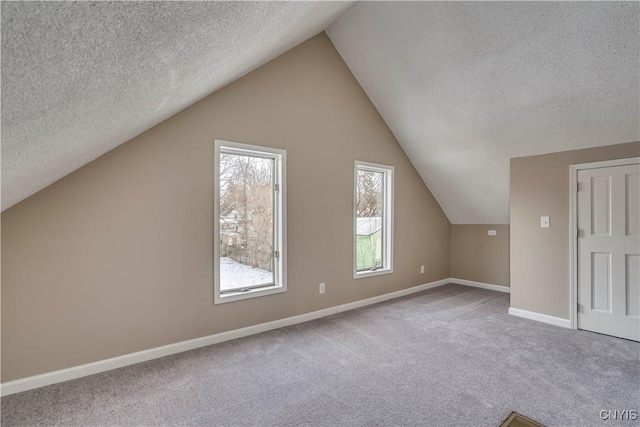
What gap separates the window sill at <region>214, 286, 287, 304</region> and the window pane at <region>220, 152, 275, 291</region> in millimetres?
90

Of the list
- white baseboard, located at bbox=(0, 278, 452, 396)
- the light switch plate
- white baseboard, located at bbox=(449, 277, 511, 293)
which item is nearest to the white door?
the light switch plate

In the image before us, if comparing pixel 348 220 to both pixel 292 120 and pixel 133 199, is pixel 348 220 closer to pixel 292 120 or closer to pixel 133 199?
pixel 292 120

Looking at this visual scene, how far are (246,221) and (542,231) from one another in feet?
11.3

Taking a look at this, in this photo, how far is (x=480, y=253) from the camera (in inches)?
209

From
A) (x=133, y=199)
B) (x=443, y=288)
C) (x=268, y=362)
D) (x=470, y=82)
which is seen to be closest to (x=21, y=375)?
(x=133, y=199)

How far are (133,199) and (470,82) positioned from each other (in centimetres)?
349

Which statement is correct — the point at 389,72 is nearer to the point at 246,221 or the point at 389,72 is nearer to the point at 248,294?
the point at 246,221

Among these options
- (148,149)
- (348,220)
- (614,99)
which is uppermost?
(614,99)

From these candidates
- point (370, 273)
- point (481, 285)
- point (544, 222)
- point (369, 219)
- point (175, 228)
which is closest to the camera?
point (175, 228)

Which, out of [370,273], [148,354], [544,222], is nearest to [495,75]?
[544,222]

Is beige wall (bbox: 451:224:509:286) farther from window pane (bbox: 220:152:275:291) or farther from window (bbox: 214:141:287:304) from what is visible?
window pane (bbox: 220:152:275:291)

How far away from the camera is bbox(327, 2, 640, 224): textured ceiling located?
8.13 ft

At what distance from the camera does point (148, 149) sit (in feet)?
A: 8.75

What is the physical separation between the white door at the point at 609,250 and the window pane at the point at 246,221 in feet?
11.2
